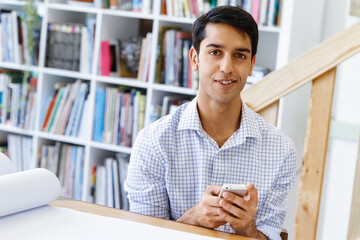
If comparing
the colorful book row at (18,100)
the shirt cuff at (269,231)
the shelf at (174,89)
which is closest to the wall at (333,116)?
the shelf at (174,89)

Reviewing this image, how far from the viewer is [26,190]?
932 millimetres

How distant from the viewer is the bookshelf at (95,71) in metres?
2.85

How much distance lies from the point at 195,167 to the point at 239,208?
0.26 m

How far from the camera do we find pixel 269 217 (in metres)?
1.40

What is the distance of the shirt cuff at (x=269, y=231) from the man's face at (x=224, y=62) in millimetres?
345

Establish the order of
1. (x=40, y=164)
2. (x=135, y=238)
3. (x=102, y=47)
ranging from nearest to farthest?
1. (x=135, y=238)
2. (x=102, y=47)
3. (x=40, y=164)

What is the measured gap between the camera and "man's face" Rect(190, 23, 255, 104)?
143 cm

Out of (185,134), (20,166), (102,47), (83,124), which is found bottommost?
(20,166)

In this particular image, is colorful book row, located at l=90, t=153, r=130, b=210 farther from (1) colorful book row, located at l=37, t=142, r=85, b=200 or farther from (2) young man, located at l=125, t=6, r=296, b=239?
(2) young man, located at l=125, t=6, r=296, b=239

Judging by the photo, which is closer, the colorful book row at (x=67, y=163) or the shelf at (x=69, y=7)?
the shelf at (x=69, y=7)

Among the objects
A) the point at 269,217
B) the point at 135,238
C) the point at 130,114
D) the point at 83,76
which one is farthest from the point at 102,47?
the point at 135,238

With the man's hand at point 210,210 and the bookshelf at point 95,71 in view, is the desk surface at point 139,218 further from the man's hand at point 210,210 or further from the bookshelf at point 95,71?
the bookshelf at point 95,71

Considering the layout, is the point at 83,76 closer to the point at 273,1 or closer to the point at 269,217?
the point at 273,1

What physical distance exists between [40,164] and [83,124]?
1.29 ft
